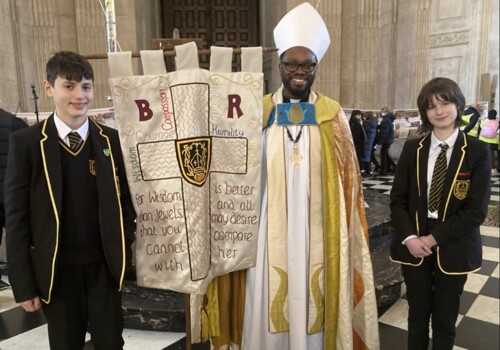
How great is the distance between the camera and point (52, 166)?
1436 mm

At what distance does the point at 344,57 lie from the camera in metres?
8.80

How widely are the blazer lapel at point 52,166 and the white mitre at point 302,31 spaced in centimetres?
112

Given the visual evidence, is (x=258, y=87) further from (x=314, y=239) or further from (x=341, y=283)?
(x=341, y=283)

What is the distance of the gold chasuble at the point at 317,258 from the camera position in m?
1.82

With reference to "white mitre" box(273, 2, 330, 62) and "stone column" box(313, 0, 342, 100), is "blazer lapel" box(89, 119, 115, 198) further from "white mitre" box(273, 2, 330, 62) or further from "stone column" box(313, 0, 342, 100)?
"stone column" box(313, 0, 342, 100)

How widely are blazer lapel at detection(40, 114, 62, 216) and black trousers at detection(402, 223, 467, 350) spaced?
1614 mm

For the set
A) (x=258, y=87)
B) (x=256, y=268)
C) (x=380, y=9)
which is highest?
(x=380, y=9)

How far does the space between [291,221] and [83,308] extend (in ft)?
3.33

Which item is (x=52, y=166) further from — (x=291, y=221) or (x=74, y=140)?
(x=291, y=221)

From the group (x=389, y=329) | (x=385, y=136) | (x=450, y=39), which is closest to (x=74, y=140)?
(x=389, y=329)

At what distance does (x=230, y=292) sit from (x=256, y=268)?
221mm

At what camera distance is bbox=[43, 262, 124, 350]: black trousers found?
1541mm

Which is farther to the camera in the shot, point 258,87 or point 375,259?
point 375,259

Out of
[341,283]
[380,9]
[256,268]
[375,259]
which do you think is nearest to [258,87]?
[256,268]
